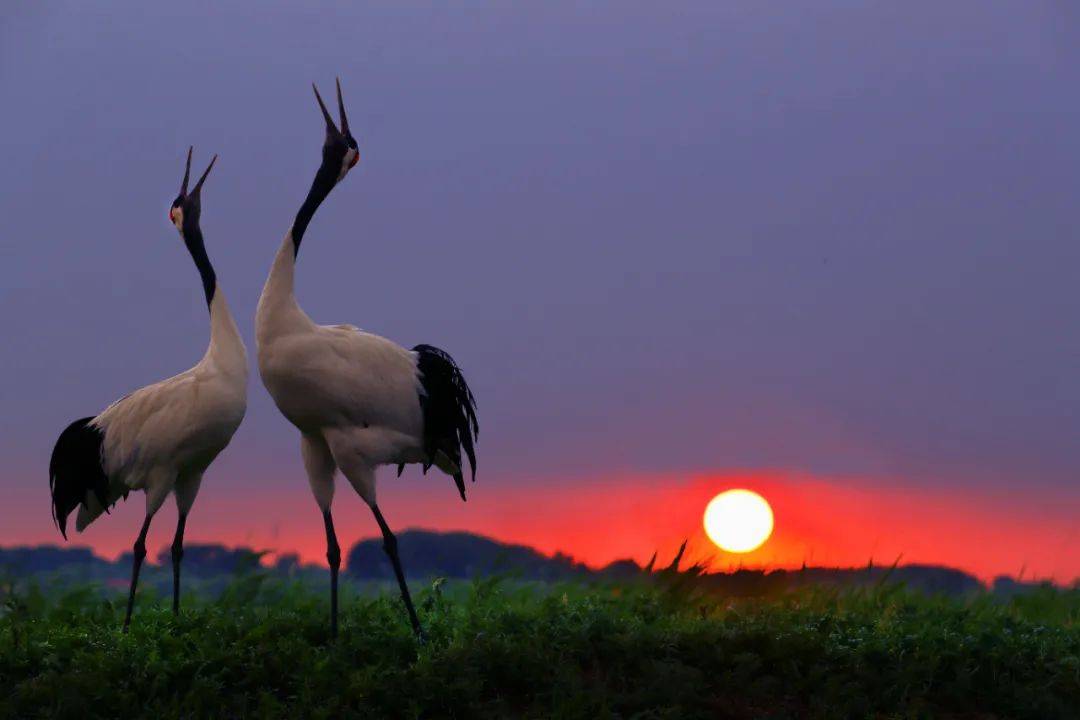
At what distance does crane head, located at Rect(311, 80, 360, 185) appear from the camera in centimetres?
1065

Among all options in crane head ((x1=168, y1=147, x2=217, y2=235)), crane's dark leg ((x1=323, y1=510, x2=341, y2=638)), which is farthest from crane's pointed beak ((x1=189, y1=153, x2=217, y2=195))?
crane's dark leg ((x1=323, y1=510, x2=341, y2=638))

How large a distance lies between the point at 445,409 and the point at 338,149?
2.38m

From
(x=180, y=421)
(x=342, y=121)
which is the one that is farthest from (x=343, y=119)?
(x=180, y=421)

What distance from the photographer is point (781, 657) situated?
8898 millimetres

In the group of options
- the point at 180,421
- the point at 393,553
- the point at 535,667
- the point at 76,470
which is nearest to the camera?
the point at 535,667

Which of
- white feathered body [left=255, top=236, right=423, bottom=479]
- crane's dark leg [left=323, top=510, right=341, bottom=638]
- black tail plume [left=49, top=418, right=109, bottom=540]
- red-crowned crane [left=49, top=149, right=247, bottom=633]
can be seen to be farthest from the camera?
black tail plume [left=49, top=418, right=109, bottom=540]

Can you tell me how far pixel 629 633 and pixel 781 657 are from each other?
1066 millimetres

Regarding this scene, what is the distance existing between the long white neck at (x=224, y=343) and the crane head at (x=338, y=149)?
153 cm

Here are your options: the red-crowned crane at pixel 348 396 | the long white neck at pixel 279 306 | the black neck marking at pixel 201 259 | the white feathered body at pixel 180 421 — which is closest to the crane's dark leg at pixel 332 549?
the red-crowned crane at pixel 348 396

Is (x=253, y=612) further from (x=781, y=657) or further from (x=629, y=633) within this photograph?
(x=781, y=657)

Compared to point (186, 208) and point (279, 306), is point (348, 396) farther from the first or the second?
point (186, 208)

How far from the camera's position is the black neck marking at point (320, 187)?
10.3 m

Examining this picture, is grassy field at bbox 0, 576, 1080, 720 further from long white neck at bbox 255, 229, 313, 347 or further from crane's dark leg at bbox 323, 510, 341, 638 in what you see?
long white neck at bbox 255, 229, 313, 347

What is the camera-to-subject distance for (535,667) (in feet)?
27.6
